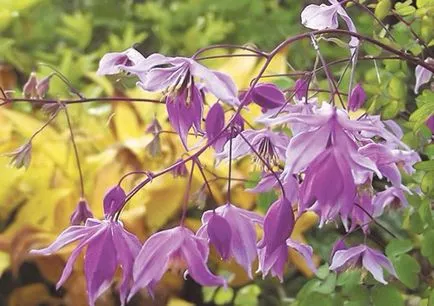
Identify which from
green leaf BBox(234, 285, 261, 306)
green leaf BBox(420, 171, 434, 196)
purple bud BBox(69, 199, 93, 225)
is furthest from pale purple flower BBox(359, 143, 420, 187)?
green leaf BBox(234, 285, 261, 306)

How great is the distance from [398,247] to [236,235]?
27cm

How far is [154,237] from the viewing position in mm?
638

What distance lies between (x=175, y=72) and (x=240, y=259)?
0.15m

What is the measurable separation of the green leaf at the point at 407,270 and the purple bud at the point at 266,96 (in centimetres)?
25

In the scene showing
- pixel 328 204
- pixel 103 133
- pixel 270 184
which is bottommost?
pixel 103 133

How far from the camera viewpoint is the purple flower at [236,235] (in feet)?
2.16

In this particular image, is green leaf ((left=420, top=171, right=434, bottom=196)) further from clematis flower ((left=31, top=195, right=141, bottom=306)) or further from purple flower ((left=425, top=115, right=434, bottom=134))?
clematis flower ((left=31, top=195, right=141, bottom=306))

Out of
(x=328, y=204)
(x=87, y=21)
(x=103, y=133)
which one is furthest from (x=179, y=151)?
(x=328, y=204)

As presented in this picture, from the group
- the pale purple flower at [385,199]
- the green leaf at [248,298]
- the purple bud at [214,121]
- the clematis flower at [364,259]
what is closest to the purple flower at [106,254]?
the purple bud at [214,121]

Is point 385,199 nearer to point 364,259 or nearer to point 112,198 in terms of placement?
point 364,259

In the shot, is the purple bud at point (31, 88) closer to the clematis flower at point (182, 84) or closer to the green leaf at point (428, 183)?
the clematis flower at point (182, 84)

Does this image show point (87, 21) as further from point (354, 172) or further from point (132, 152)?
point (354, 172)

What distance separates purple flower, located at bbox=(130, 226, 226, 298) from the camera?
625 millimetres

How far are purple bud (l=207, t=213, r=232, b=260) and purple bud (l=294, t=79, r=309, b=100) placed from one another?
14 centimetres
